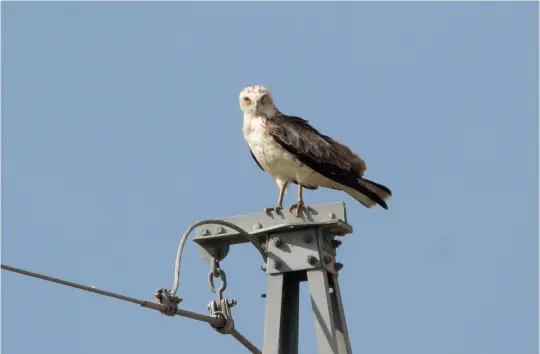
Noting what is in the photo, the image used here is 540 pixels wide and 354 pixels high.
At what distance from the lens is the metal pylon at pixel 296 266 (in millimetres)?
7043

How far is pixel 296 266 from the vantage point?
7.18 m

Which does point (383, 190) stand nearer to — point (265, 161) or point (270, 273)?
point (265, 161)

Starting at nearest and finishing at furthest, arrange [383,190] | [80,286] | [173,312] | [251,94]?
1. [80,286]
2. [173,312]
3. [383,190]
4. [251,94]

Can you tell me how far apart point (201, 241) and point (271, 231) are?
0.48 meters

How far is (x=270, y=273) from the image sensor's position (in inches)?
286

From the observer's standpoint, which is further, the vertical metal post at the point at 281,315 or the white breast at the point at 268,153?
the white breast at the point at 268,153

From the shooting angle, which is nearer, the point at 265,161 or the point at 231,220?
the point at 231,220

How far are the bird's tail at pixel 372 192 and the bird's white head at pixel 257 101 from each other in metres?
1.02

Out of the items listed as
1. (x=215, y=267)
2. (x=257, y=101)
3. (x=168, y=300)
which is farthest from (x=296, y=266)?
(x=257, y=101)

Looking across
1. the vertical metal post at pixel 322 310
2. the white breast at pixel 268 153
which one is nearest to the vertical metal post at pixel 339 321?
the vertical metal post at pixel 322 310

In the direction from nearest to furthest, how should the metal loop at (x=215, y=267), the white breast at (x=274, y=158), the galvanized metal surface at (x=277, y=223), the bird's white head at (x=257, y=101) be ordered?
the galvanized metal surface at (x=277, y=223)
the metal loop at (x=215, y=267)
the white breast at (x=274, y=158)
the bird's white head at (x=257, y=101)

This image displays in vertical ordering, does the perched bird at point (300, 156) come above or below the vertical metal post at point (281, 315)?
above

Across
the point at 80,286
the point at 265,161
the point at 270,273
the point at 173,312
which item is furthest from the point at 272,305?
the point at 265,161

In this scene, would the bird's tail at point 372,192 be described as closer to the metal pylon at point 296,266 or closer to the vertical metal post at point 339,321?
the metal pylon at point 296,266
